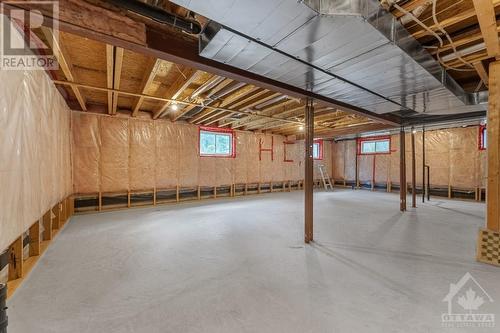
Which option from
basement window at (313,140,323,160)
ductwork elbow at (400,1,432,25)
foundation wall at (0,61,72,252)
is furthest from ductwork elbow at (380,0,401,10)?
basement window at (313,140,323,160)

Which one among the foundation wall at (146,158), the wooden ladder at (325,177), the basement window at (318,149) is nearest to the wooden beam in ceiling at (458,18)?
the foundation wall at (146,158)

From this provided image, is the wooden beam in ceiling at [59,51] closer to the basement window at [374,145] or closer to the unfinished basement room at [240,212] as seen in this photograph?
the unfinished basement room at [240,212]

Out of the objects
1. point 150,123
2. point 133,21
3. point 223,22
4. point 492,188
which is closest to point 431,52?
point 492,188

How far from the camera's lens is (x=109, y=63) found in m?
2.68

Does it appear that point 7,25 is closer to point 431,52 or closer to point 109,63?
point 109,63

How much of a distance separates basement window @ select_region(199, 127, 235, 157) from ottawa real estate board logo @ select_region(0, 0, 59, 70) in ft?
14.6

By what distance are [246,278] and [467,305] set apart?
1.82 m

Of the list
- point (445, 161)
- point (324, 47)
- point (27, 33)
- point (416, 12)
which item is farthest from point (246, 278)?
point (445, 161)

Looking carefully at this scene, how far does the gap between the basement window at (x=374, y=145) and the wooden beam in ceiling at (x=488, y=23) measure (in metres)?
7.21

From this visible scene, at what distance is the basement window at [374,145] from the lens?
8930mm

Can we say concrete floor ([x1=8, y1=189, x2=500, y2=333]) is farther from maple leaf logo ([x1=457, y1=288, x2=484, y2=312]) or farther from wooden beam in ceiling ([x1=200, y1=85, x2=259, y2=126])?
wooden beam in ceiling ([x1=200, y1=85, x2=259, y2=126])

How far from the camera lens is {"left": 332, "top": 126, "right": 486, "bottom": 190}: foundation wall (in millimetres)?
6594

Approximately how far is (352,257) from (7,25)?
3927mm

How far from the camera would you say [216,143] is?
24.0ft
